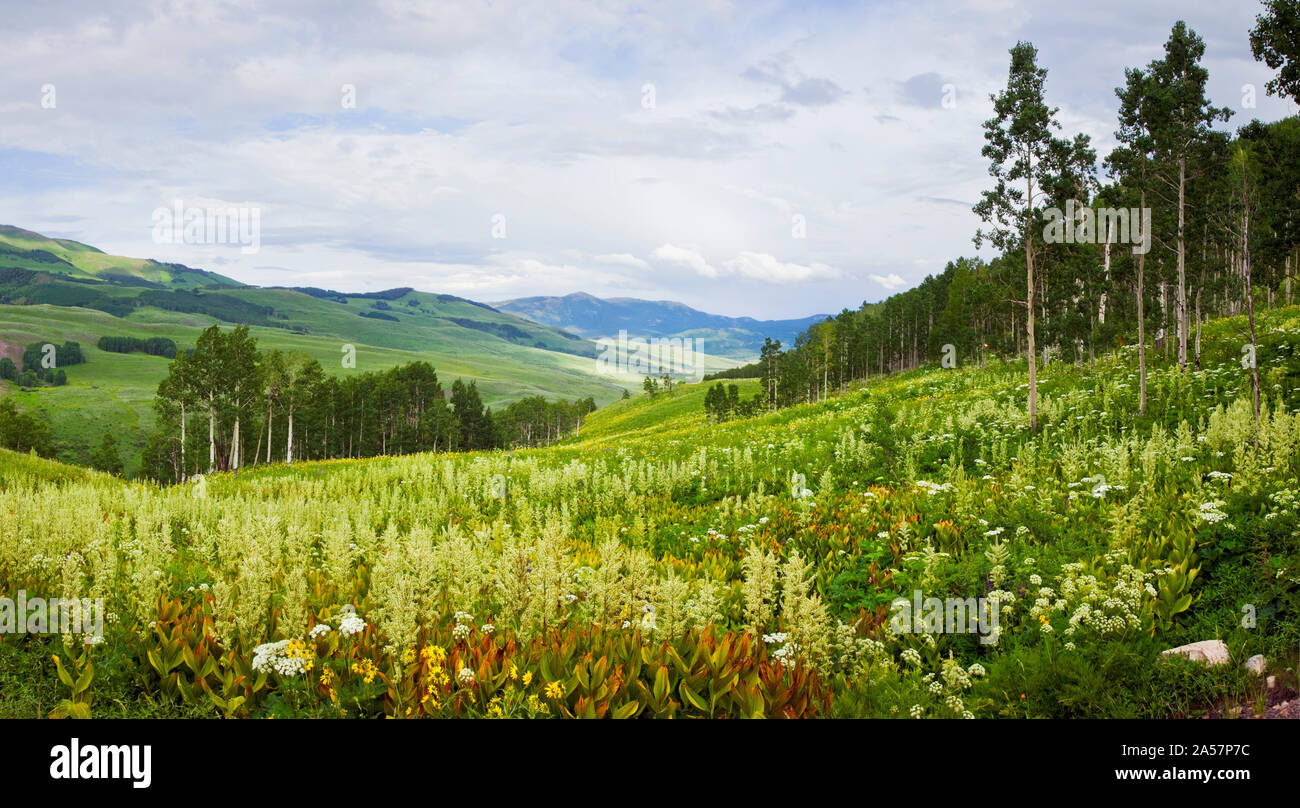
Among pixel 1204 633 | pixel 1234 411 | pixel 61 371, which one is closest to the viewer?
pixel 1204 633

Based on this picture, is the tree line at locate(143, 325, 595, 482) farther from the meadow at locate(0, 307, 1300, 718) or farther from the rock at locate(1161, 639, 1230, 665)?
the rock at locate(1161, 639, 1230, 665)

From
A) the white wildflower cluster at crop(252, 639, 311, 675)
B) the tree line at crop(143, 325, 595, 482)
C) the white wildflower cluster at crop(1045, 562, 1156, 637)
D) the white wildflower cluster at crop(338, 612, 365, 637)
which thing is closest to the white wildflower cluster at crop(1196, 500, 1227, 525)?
the white wildflower cluster at crop(1045, 562, 1156, 637)

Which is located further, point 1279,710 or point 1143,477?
point 1143,477

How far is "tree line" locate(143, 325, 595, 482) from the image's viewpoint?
57688 millimetres

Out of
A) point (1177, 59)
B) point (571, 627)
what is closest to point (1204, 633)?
point (571, 627)

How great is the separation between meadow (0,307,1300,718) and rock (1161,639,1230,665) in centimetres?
11

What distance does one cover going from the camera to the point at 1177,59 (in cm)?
2142

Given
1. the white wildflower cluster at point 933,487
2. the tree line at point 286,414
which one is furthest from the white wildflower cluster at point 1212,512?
the tree line at point 286,414

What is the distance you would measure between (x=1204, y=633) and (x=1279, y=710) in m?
1.51

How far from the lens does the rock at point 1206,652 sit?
547cm

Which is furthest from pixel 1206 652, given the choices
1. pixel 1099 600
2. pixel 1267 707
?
pixel 1099 600

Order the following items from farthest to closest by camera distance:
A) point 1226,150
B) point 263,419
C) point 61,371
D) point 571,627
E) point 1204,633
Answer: point 61,371 → point 263,419 → point 1226,150 → point 1204,633 → point 571,627

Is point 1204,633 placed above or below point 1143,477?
below
